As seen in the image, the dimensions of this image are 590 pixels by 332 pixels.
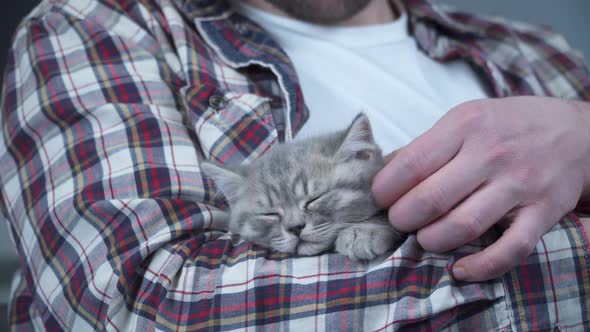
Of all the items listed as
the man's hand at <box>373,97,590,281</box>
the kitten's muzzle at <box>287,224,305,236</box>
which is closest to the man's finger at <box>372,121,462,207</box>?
the man's hand at <box>373,97,590,281</box>

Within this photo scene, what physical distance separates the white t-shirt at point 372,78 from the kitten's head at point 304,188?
0.22 metres

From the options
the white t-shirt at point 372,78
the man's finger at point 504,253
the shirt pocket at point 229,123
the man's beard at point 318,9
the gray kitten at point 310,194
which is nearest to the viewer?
the man's finger at point 504,253

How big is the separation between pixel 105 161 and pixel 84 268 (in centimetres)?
25

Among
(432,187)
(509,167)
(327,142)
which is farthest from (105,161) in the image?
(509,167)

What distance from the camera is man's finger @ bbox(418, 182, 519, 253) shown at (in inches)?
36.7

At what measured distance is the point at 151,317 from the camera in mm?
969

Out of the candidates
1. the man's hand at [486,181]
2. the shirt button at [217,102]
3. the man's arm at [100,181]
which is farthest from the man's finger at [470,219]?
the shirt button at [217,102]

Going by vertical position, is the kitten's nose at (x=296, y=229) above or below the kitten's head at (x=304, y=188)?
below

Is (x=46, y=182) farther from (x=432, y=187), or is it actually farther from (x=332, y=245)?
(x=432, y=187)

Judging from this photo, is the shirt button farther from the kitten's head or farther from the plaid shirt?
the kitten's head

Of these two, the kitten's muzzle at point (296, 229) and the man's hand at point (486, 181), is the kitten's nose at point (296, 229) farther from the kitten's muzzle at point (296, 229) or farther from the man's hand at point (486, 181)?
the man's hand at point (486, 181)

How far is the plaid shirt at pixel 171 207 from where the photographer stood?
0.95 metres

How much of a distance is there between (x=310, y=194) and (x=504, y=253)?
17.9 inches

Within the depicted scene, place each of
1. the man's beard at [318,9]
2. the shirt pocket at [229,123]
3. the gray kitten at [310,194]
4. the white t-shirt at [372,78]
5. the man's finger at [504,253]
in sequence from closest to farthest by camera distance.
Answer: the man's finger at [504,253] < the gray kitten at [310,194] < the shirt pocket at [229,123] < the white t-shirt at [372,78] < the man's beard at [318,9]
